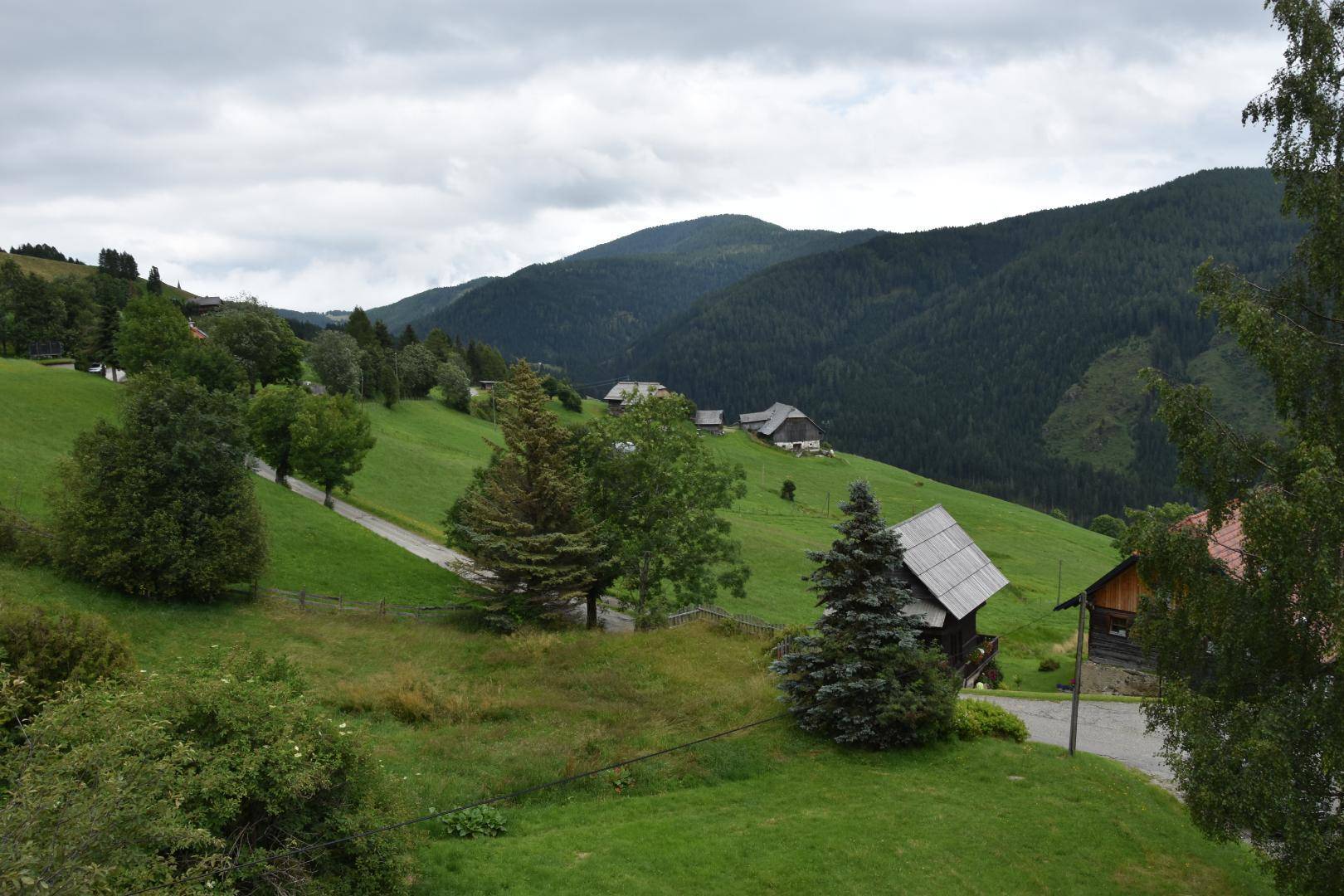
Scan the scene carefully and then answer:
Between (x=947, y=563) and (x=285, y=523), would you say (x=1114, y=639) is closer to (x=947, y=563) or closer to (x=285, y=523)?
(x=947, y=563)

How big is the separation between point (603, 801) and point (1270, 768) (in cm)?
1327

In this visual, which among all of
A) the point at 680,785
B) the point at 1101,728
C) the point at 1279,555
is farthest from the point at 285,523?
the point at 1279,555

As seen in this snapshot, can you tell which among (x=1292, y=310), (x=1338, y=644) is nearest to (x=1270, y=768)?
(x=1338, y=644)

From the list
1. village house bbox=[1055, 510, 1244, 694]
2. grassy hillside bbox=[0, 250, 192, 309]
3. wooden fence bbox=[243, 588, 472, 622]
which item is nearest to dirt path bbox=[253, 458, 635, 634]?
wooden fence bbox=[243, 588, 472, 622]

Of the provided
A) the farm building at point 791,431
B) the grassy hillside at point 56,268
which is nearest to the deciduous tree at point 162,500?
the farm building at point 791,431

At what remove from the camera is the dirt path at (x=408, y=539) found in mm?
39312

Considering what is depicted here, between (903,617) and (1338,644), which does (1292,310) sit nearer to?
(1338,644)

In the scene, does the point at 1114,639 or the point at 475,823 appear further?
the point at 1114,639

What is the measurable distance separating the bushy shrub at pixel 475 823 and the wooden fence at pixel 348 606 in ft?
61.2

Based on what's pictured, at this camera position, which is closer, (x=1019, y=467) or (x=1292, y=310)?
(x=1292, y=310)

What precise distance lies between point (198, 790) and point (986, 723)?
2088 centimetres

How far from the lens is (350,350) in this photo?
82.7 meters

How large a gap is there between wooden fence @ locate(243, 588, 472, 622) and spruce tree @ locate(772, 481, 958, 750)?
19077 millimetres

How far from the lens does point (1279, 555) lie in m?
11.1
